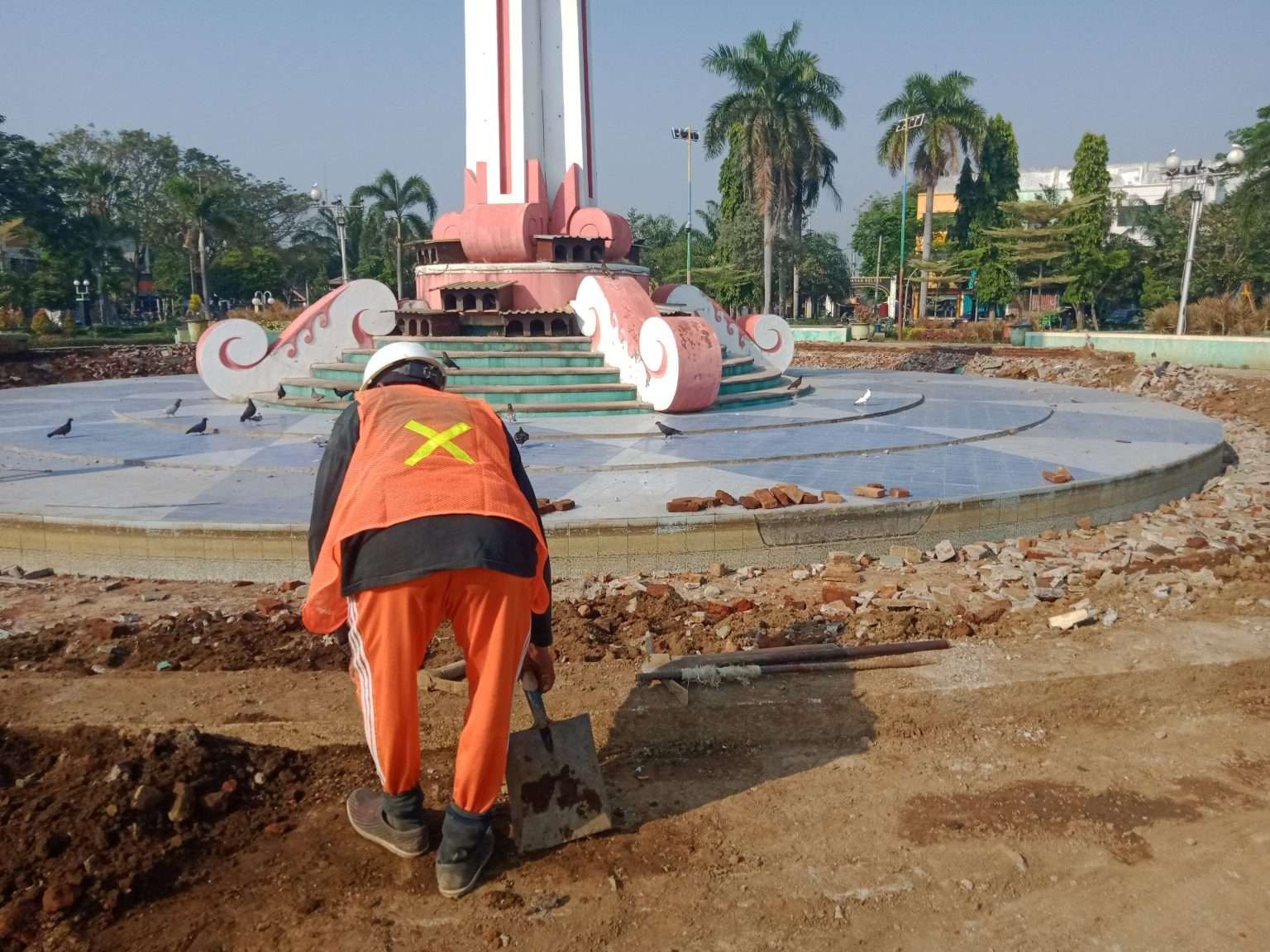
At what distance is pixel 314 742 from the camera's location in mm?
3307

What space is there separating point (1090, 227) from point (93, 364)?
32.7m

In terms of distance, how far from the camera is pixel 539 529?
102 inches

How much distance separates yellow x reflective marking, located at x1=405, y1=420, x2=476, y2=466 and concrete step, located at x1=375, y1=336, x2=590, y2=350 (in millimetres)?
10831

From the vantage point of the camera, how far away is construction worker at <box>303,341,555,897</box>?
2.33 metres

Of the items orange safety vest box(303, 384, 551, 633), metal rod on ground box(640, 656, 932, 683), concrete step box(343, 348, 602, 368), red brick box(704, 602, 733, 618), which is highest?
orange safety vest box(303, 384, 551, 633)

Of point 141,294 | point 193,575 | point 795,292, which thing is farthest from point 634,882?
point 141,294

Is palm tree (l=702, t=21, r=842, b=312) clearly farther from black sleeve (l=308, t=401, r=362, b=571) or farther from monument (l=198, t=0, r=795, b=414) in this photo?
black sleeve (l=308, t=401, r=362, b=571)

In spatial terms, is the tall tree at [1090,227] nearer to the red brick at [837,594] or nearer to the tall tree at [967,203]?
the tall tree at [967,203]

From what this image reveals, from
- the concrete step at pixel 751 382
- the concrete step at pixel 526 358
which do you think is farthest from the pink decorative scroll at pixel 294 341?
the concrete step at pixel 751 382

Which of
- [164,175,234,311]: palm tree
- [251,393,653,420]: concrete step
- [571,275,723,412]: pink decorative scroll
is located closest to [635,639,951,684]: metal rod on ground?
[571,275,723,412]: pink decorative scroll

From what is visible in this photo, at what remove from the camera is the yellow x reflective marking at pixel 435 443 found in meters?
2.42

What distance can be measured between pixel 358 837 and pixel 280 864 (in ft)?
0.76

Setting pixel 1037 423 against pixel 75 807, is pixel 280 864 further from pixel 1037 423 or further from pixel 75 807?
pixel 1037 423

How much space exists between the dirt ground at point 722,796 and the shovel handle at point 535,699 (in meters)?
0.35
